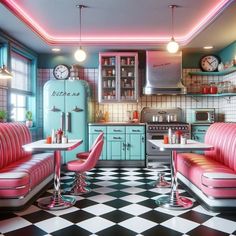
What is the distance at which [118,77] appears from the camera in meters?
7.43

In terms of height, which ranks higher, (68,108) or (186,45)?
(186,45)

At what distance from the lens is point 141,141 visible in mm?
7152

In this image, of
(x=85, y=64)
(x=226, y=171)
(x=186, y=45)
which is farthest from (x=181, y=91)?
(x=226, y=171)

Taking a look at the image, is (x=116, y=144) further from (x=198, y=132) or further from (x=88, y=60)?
(x=88, y=60)

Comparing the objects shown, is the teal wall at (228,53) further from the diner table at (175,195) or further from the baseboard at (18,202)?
the baseboard at (18,202)

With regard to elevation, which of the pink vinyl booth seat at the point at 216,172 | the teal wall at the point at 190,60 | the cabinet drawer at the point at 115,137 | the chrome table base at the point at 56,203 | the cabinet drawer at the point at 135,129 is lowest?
the chrome table base at the point at 56,203

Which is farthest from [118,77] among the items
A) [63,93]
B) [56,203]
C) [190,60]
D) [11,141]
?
[56,203]

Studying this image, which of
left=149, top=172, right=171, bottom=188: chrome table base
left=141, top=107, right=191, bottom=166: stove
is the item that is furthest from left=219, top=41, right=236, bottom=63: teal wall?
left=149, top=172, right=171, bottom=188: chrome table base

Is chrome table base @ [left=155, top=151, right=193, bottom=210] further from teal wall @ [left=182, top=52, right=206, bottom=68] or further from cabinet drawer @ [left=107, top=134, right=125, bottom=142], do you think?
teal wall @ [left=182, top=52, right=206, bottom=68]

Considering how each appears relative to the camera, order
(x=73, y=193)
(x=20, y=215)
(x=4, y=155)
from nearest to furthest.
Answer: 1. (x=20, y=215)
2. (x=4, y=155)
3. (x=73, y=193)

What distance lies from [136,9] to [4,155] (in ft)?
10.6

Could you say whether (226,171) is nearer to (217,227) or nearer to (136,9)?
(217,227)

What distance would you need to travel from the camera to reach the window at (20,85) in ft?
21.9

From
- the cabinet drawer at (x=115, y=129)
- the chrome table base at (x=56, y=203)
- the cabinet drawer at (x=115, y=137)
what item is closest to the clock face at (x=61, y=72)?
the cabinet drawer at (x=115, y=129)
